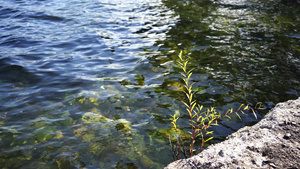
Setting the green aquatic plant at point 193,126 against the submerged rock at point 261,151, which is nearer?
the submerged rock at point 261,151

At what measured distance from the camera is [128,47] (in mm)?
7371

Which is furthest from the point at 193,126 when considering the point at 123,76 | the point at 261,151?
the point at 123,76

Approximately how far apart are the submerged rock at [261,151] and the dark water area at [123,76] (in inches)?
48.4

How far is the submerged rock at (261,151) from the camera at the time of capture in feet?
6.95

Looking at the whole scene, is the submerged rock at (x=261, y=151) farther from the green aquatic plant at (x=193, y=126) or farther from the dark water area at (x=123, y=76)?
the dark water area at (x=123, y=76)

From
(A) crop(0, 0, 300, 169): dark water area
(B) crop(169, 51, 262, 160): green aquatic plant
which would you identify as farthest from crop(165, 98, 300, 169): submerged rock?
(A) crop(0, 0, 300, 169): dark water area

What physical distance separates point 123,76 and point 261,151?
13.0 ft

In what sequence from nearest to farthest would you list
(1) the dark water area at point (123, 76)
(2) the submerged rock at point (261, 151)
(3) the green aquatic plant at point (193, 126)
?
(2) the submerged rock at point (261, 151) < (3) the green aquatic plant at point (193, 126) < (1) the dark water area at point (123, 76)

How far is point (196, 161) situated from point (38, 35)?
7.68m

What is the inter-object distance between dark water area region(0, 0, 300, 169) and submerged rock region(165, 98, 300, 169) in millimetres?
1230

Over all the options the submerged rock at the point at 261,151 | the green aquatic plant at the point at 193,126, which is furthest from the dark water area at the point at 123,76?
the submerged rock at the point at 261,151

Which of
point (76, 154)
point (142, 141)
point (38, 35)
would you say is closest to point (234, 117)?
point (142, 141)

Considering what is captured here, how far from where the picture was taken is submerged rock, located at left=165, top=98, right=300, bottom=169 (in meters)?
2.12

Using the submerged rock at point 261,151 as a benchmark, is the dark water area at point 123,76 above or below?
below
